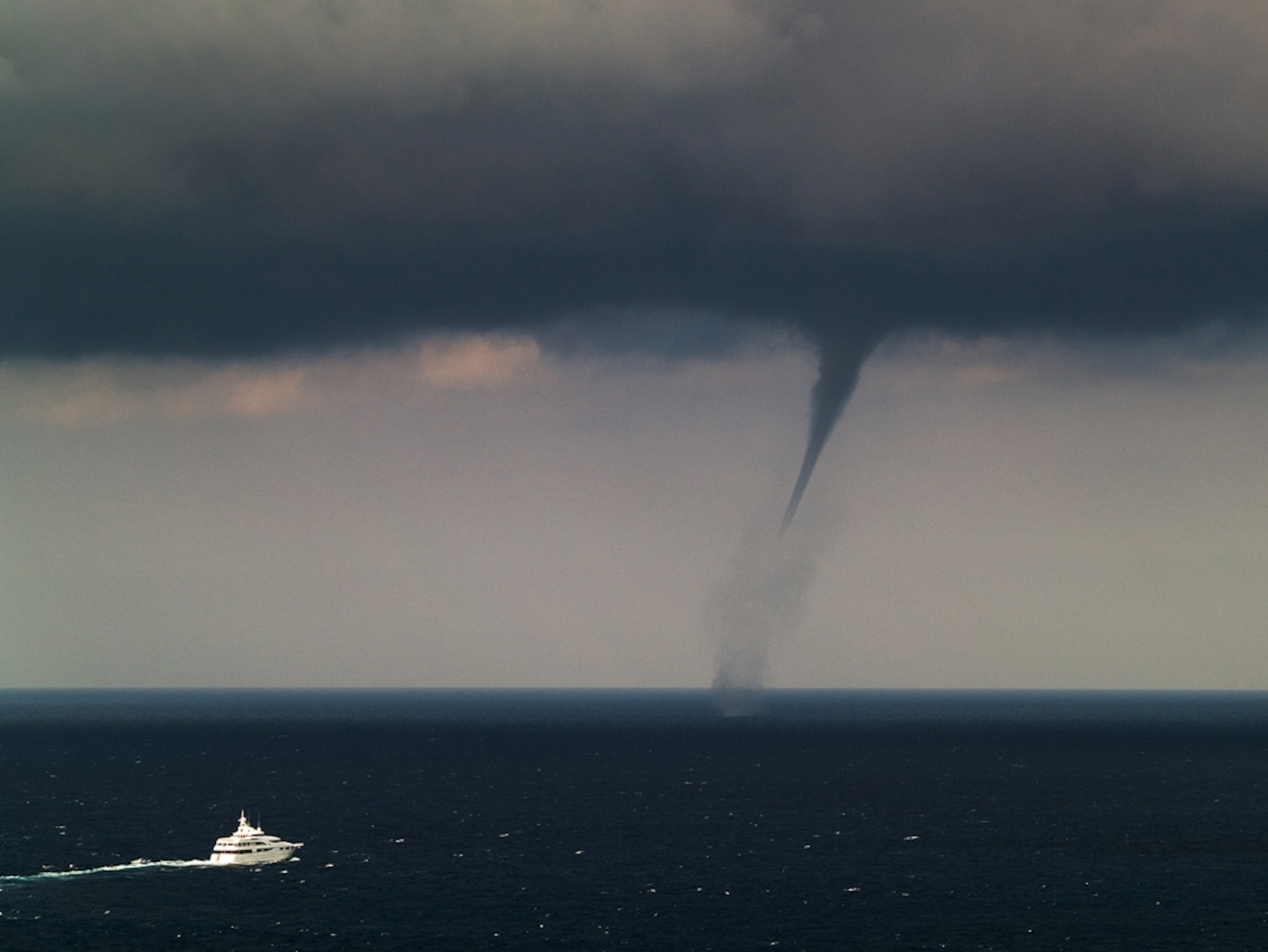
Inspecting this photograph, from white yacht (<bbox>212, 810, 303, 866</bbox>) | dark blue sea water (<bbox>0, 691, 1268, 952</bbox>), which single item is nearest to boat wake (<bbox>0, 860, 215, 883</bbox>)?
dark blue sea water (<bbox>0, 691, 1268, 952</bbox>)

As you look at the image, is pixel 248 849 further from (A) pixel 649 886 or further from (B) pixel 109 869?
(A) pixel 649 886

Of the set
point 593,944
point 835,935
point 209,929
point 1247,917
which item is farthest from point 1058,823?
point 209,929

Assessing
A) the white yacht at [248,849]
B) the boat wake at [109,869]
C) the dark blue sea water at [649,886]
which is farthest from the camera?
the white yacht at [248,849]

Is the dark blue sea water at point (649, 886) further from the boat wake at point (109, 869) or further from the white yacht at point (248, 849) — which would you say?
the white yacht at point (248, 849)

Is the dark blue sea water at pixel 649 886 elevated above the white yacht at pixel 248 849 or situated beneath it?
situated beneath

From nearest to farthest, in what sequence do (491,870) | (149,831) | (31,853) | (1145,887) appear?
(1145,887), (491,870), (31,853), (149,831)

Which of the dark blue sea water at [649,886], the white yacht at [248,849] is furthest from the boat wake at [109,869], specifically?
the white yacht at [248,849]

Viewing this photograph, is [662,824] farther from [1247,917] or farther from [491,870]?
[1247,917]
